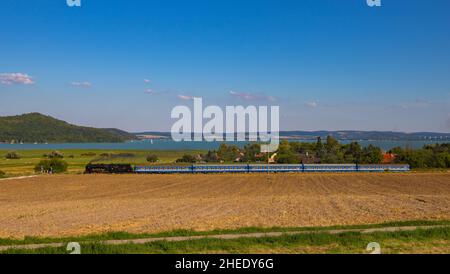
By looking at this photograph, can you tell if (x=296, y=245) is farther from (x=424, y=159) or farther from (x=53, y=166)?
(x=53, y=166)

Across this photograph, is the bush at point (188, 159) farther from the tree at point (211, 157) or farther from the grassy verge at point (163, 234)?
the grassy verge at point (163, 234)

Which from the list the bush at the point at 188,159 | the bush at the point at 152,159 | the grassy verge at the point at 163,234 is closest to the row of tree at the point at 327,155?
the bush at the point at 188,159

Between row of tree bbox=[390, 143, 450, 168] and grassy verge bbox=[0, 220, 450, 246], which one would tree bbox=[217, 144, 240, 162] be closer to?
row of tree bbox=[390, 143, 450, 168]

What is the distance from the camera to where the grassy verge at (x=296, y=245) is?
35.9ft

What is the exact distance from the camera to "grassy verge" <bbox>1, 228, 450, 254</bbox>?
35.9 ft

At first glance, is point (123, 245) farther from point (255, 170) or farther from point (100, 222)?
point (255, 170)

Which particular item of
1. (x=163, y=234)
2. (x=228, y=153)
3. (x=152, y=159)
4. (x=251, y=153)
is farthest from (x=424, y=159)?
(x=163, y=234)

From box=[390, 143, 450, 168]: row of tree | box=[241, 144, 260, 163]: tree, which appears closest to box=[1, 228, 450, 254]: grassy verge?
box=[390, 143, 450, 168]: row of tree
